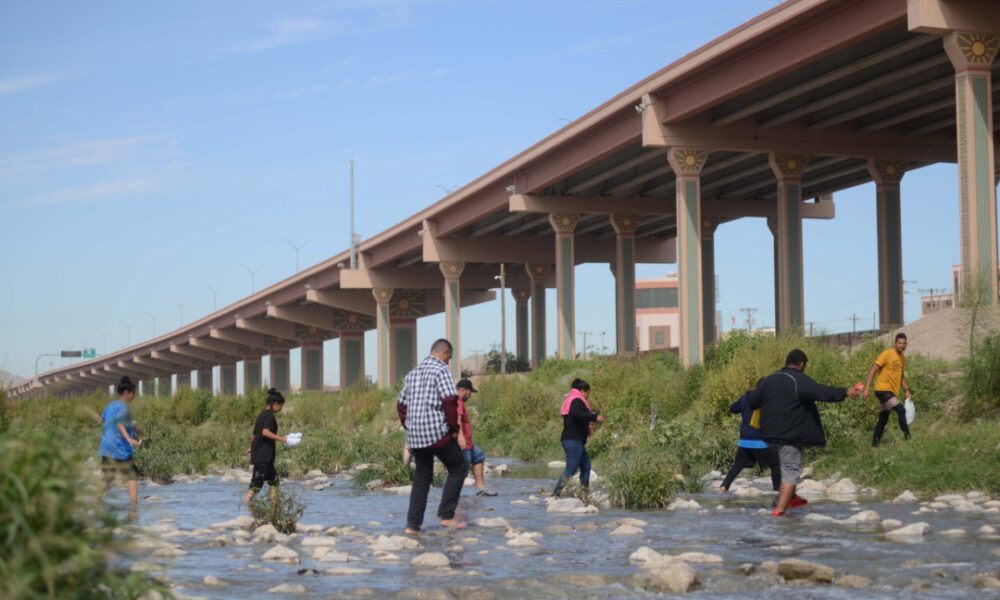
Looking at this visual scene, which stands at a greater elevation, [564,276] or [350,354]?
[564,276]

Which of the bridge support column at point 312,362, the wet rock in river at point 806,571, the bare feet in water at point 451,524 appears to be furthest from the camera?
the bridge support column at point 312,362

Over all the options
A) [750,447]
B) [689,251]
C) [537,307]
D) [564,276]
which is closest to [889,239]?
[689,251]

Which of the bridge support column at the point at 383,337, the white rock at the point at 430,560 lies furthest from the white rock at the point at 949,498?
the bridge support column at the point at 383,337

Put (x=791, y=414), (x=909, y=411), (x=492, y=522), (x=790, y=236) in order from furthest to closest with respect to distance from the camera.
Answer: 1. (x=790, y=236)
2. (x=909, y=411)
3. (x=492, y=522)
4. (x=791, y=414)

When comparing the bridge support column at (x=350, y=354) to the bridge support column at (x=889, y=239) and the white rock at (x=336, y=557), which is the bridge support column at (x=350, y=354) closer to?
the bridge support column at (x=889, y=239)

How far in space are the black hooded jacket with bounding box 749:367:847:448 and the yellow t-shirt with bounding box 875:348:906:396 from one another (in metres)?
5.25

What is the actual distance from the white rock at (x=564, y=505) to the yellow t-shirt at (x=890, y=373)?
5294 mm

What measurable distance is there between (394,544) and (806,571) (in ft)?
13.6

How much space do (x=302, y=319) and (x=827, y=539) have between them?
7530cm

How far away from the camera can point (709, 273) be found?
56406mm

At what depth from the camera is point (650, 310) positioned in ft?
368

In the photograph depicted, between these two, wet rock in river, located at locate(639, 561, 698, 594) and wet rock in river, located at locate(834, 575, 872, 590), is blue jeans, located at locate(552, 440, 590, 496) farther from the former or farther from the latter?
wet rock in river, located at locate(834, 575, 872, 590)

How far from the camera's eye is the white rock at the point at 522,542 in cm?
1226

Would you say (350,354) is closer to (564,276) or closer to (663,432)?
(564,276)
